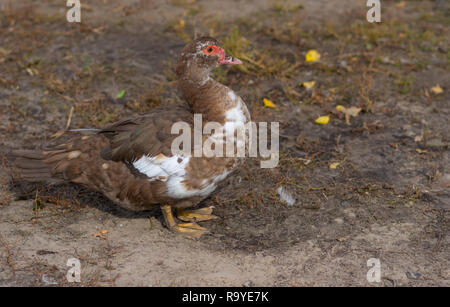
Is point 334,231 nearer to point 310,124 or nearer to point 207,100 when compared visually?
point 207,100

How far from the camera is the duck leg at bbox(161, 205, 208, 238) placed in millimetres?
4699

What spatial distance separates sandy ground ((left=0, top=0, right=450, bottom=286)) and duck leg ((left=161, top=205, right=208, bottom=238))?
9 cm

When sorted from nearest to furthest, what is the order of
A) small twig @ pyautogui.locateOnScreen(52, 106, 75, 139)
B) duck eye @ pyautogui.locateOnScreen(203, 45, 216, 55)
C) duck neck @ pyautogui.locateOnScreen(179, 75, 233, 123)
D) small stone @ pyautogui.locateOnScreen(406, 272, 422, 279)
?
small stone @ pyautogui.locateOnScreen(406, 272, 422, 279) → duck neck @ pyautogui.locateOnScreen(179, 75, 233, 123) → duck eye @ pyautogui.locateOnScreen(203, 45, 216, 55) → small twig @ pyautogui.locateOnScreen(52, 106, 75, 139)

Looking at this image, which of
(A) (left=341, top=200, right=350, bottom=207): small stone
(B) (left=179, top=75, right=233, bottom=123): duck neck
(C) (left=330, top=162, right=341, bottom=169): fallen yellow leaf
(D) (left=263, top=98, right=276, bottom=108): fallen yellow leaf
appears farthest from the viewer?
(D) (left=263, top=98, right=276, bottom=108): fallen yellow leaf

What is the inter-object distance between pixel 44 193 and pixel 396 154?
3.49 metres

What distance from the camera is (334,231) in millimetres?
4598

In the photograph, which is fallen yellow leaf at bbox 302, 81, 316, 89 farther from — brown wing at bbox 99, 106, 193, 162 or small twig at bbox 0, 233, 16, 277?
→ small twig at bbox 0, 233, 16, 277

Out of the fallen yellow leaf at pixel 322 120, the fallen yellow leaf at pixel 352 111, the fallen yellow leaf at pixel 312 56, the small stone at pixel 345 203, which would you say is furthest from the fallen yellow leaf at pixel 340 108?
the small stone at pixel 345 203

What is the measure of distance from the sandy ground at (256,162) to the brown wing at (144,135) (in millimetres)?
680

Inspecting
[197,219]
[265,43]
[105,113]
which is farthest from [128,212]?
[265,43]

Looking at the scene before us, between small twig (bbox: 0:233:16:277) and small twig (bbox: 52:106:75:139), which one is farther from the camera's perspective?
small twig (bbox: 52:106:75:139)

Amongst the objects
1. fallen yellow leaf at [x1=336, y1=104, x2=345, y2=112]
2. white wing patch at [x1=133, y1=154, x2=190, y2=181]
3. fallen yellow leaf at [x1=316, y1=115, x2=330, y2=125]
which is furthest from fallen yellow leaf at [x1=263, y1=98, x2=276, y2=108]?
white wing patch at [x1=133, y1=154, x2=190, y2=181]

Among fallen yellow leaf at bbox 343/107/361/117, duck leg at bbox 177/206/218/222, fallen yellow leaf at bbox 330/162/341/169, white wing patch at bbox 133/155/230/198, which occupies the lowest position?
duck leg at bbox 177/206/218/222

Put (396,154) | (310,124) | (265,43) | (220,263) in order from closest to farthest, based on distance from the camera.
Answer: (220,263) < (396,154) < (310,124) < (265,43)
